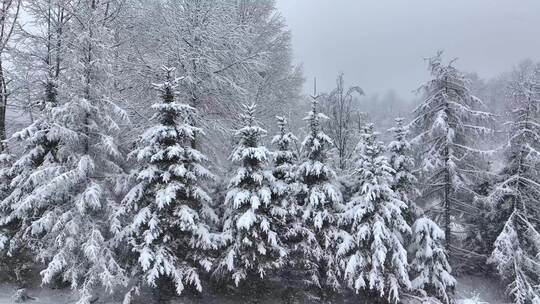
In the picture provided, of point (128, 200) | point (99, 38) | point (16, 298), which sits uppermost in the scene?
point (99, 38)

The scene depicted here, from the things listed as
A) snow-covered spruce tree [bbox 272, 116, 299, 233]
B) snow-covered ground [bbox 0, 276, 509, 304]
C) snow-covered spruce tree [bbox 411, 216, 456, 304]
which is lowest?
snow-covered ground [bbox 0, 276, 509, 304]

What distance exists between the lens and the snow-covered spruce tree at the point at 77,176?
41.1 ft

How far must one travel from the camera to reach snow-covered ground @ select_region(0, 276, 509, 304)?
13133mm

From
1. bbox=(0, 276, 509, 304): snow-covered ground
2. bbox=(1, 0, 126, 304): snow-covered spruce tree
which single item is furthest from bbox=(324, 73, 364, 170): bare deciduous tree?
bbox=(1, 0, 126, 304): snow-covered spruce tree

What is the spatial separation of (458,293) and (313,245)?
7.72m

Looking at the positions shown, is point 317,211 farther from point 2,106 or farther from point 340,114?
point 2,106

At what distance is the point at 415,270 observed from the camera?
15.6 metres

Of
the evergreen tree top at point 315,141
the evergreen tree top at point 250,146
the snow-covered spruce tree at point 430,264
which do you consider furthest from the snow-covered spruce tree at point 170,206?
the snow-covered spruce tree at point 430,264

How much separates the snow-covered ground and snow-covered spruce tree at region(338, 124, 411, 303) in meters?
3.21

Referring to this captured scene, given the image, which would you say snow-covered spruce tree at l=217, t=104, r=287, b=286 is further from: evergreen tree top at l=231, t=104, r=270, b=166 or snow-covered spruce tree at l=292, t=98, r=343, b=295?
snow-covered spruce tree at l=292, t=98, r=343, b=295

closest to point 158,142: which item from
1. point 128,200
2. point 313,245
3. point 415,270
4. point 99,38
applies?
point 128,200

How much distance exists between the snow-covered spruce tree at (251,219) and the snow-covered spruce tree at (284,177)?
22 centimetres

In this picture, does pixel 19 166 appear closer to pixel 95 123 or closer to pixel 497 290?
pixel 95 123

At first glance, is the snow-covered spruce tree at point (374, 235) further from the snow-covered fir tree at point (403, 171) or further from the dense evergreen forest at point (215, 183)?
the snow-covered fir tree at point (403, 171)
